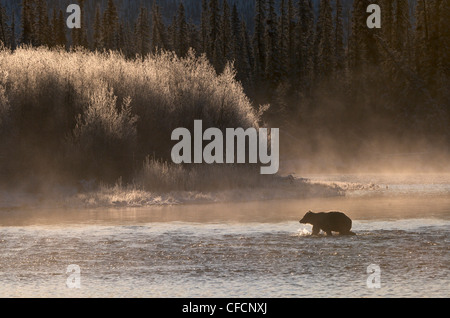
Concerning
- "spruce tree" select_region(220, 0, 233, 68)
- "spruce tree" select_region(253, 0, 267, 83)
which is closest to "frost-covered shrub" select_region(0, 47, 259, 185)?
"spruce tree" select_region(220, 0, 233, 68)

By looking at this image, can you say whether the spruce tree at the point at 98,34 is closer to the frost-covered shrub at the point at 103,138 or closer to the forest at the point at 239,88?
the forest at the point at 239,88

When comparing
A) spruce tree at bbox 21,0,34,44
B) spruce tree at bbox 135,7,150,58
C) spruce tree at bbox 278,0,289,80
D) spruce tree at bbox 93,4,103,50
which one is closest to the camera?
spruce tree at bbox 21,0,34,44

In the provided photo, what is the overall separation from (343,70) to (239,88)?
53899 millimetres

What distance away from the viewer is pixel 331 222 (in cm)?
1692

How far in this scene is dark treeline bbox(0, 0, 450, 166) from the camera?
74938 millimetres

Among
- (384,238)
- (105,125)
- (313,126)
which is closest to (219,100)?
(105,125)

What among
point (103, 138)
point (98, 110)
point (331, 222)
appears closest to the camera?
point (331, 222)

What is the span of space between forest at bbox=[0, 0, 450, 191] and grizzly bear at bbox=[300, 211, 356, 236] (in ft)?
45.0

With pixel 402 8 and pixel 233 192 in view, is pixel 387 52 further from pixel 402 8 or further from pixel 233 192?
pixel 233 192

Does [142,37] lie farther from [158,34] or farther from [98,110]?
[98,110]

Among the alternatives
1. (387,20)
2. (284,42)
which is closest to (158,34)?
(284,42)

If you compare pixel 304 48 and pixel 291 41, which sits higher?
pixel 291 41

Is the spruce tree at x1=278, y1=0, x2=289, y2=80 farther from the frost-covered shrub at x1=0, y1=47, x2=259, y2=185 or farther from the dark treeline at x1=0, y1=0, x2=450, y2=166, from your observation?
the frost-covered shrub at x1=0, y1=47, x2=259, y2=185

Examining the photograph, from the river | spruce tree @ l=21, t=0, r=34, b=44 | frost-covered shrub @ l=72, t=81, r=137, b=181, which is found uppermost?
spruce tree @ l=21, t=0, r=34, b=44
